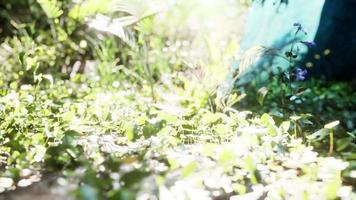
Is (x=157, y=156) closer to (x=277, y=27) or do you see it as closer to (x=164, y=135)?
(x=164, y=135)

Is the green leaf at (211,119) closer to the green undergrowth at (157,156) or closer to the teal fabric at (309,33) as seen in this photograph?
the green undergrowth at (157,156)

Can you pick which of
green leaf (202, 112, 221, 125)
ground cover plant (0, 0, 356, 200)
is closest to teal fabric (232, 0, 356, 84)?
ground cover plant (0, 0, 356, 200)

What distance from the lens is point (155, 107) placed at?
3107mm

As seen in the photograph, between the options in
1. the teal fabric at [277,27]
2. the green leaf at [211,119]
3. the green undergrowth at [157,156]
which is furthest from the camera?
the teal fabric at [277,27]

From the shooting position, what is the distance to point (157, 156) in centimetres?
213

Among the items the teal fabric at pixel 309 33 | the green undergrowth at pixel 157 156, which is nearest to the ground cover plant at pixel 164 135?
the green undergrowth at pixel 157 156

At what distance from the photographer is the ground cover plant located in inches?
71.0

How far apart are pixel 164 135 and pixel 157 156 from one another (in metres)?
0.17

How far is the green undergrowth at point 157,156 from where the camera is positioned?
174 cm

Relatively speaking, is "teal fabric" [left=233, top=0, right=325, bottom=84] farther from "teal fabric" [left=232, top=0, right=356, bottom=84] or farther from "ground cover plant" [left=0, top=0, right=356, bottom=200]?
"ground cover plant" [left=0, top=0, right=356, bottom=200]

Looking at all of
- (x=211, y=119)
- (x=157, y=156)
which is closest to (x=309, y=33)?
(x=211, y=119)

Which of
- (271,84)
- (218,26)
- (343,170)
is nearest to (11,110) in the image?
(343,170)

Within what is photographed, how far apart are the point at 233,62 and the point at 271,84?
397 mm

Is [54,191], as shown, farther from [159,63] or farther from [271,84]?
[159,63]
